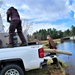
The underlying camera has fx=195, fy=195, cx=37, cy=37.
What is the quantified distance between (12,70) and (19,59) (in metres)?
0.43

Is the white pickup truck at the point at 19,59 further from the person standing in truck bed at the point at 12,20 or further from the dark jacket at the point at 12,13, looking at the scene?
the dark jacket at the point at 12,13

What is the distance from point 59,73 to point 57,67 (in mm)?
863

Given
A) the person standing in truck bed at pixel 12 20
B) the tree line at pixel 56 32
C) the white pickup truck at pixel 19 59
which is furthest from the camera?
the tree line at pixel 56 32

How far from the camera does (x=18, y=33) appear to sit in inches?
305

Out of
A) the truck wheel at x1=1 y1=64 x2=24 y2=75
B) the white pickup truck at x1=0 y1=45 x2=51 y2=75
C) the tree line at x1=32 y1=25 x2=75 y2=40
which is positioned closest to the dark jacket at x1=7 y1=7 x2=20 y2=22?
the white pickup truck at x1=0 y1=45 x2=51 y2=75

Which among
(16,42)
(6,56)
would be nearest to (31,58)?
(6,56)

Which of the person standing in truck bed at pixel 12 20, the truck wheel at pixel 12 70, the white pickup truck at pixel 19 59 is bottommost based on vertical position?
the truck wheel at pixel 12 70

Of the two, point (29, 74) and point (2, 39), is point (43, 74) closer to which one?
point (29, 74)

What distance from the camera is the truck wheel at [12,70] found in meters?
6.41

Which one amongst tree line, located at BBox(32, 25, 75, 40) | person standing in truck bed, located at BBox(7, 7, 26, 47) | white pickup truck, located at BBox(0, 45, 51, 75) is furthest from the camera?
tree line, located at BBox(32, 25, 75, 40)

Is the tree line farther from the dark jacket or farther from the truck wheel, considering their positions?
the truck wheel

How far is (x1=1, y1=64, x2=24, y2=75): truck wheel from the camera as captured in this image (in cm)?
641

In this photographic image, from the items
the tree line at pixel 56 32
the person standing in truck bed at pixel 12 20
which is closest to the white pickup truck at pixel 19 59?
the person standing in truck bed at pixel 12 20

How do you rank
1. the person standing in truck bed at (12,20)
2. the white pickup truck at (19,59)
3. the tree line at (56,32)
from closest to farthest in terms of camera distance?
the white pickup truck at (19,59) < the person standing in truck bed at (12,20) < the tree line at (56,32)
